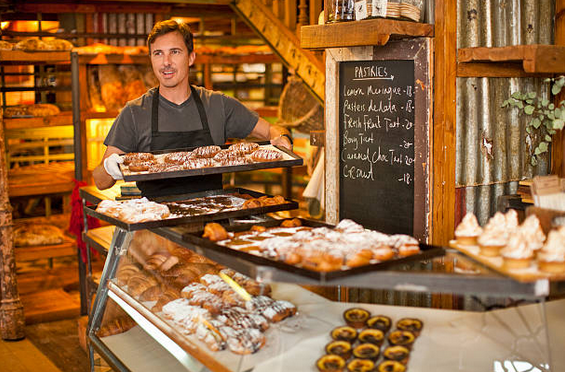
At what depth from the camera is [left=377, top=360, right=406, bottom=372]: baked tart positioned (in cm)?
219

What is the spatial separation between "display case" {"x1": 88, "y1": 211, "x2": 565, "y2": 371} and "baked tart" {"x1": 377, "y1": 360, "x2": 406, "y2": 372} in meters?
0.03

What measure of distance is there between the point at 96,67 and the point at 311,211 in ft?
7.92

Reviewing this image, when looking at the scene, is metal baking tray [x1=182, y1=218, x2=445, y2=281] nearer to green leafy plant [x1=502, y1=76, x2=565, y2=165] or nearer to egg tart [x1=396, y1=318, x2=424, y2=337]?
egg tart [x1=396, y1=318, x2=424, y2=337]

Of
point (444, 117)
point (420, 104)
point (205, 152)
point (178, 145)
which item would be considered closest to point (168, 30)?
point (178, 145)

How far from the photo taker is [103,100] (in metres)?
6.45

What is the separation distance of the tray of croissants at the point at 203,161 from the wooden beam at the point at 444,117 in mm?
668

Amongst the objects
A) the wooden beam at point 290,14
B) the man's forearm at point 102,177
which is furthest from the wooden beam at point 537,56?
the wooden beam at point 290,14

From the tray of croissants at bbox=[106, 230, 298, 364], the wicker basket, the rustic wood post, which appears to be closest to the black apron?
the tray of croissants at bbox=[106, 230, 298, 364]

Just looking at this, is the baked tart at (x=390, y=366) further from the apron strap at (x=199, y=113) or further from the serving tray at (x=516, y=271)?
the apron strap at (x=199, y=113)

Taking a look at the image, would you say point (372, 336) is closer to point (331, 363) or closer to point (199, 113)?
point (331, 363)

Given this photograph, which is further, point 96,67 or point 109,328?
point 96,67

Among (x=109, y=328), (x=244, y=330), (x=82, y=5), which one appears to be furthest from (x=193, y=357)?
(x=82, y=5)

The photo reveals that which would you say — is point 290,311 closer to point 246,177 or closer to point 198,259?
point 198,259

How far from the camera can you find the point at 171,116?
3.92 metres
